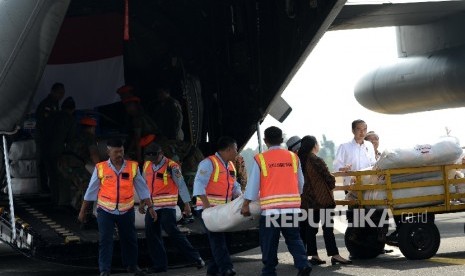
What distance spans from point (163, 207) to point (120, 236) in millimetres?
772

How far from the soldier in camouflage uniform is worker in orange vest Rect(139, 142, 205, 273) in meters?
1.32

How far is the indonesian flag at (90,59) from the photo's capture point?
50.4ft

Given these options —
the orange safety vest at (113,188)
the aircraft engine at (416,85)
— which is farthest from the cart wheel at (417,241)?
the aircraft engine at (416,85)

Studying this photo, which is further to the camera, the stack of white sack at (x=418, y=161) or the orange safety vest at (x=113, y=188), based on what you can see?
the stack of white sack at (x=418, y=161)

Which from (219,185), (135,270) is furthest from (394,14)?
(135,270)

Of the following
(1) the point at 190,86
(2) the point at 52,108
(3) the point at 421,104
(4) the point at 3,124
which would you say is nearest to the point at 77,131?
(2) the point at 52,108

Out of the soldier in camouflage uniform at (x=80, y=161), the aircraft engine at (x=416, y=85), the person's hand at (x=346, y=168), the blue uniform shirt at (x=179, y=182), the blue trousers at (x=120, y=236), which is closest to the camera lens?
the blue trousers at (x=120, y=236)

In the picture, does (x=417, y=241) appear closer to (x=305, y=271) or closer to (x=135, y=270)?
(x=305, y=271)

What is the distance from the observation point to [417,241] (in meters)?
11.2

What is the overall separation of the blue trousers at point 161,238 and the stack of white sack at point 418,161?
2150 mm

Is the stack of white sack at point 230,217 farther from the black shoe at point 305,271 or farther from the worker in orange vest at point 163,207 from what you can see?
the worker in orange vest at point 163,207

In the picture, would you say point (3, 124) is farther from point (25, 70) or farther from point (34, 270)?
point (34, 270)

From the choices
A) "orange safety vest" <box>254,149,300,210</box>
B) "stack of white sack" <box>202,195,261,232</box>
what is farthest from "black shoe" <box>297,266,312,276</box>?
"stack of white sack" <box>202,195,261,232</box>

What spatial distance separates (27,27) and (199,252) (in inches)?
128
